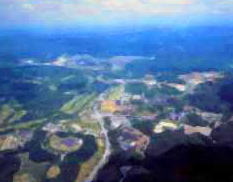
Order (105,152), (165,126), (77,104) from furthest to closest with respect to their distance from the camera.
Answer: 1. (77,104)
2. (165,126)
3. (105,152)

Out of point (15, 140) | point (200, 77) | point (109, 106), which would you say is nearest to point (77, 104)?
point (109, 106)

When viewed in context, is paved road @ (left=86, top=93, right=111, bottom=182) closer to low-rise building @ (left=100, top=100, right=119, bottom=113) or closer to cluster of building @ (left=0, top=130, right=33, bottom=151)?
low-rise building @ (left=100, top=100, right=119, bottom=113)

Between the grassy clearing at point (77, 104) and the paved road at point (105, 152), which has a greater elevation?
the paved road at point (105, 152)

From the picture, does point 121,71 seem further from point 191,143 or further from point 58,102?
point 191,143

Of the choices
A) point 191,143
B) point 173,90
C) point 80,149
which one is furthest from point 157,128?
point 173,90

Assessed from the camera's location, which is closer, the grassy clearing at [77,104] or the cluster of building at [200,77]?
the grassy clearing at [77,104]

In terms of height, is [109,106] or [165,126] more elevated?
[165,126]

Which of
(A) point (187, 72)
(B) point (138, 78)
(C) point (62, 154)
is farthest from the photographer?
(A) point (187, 72)

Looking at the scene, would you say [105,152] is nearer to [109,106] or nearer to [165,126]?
[165,126]

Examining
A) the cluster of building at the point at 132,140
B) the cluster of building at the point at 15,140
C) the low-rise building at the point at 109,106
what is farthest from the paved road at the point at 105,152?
the cluster of building at the point at 15,140

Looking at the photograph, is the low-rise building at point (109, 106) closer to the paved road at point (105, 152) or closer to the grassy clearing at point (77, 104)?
the paved road at point (105, 152)

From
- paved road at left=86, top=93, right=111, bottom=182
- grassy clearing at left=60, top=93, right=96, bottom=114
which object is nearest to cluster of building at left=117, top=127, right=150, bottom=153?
paved road at left=86, top=93, right=111, bottom=182
